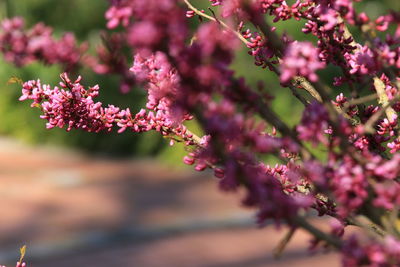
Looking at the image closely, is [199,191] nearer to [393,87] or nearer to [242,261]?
[242,261]

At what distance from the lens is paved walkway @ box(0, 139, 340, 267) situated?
664cm

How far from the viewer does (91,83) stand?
1105cm

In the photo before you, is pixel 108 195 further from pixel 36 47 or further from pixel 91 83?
pixel 36 47

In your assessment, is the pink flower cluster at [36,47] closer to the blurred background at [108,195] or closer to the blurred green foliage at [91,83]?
the blurred background at [108,195]

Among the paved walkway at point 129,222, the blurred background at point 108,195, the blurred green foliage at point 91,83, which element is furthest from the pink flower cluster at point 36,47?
the blurred green foliage at point 91,83

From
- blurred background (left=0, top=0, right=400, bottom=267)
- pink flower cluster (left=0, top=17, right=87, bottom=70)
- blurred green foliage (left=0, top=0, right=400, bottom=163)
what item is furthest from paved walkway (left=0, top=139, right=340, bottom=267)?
pink flower cluster (left=0, top=17, right=87, bottom=70)

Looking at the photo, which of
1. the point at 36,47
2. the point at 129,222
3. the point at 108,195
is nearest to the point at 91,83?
the point at 108,195

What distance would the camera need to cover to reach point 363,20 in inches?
52.1

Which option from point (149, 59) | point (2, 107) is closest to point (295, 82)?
point (149, 59)

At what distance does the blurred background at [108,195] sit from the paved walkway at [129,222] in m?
0.01

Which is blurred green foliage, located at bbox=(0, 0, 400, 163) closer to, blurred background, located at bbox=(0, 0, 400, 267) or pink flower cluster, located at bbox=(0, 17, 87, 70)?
blurred background, located at bbox=(0, 0, 400, 267)

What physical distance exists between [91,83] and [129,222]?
3.93 metres

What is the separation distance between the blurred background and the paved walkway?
1 cm

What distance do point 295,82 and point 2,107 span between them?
11.8 m
